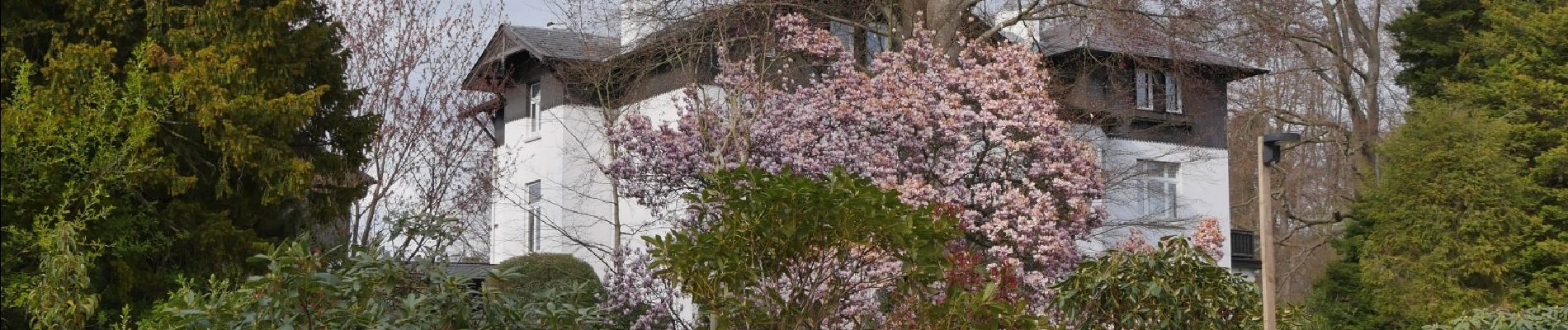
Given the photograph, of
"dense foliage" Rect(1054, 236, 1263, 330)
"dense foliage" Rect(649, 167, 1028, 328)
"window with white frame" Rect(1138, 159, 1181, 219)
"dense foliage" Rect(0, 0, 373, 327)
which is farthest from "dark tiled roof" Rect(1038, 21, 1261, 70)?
"dense foliage" Rect(649, 167, 1028, 328)

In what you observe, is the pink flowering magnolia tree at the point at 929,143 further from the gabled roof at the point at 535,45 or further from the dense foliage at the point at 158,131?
the gabled roof at the point at 535,45

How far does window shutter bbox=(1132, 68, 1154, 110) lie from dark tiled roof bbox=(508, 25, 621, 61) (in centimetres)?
838

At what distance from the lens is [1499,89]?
2353 cm

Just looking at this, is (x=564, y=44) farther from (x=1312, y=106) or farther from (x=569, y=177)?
(x=1312, y=106)

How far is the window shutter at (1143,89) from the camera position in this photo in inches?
1005

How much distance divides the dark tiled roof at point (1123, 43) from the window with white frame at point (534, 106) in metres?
8.46

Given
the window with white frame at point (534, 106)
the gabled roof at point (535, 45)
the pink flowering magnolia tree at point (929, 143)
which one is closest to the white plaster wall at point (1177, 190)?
the pink flowering magnolia tree at point (929, 143)

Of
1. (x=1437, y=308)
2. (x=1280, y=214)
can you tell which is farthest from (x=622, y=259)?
(x=1280, y=214)

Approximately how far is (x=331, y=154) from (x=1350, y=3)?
1810cm

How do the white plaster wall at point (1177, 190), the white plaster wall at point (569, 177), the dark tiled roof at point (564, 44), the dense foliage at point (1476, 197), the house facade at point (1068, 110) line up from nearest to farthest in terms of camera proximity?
the dense foliage at point (1476, 197)
the dark tiled roof at point (564, 44)
the house facade at point (1068, 110)
the white plaster wall at point (1177, 190)
the white plaster wall at point (569, 177)

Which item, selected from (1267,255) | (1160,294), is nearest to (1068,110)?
(1267,255)

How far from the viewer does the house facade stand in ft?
77.5

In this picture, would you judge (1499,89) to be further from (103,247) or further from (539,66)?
(103,247)

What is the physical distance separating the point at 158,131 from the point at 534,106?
47.6ft
